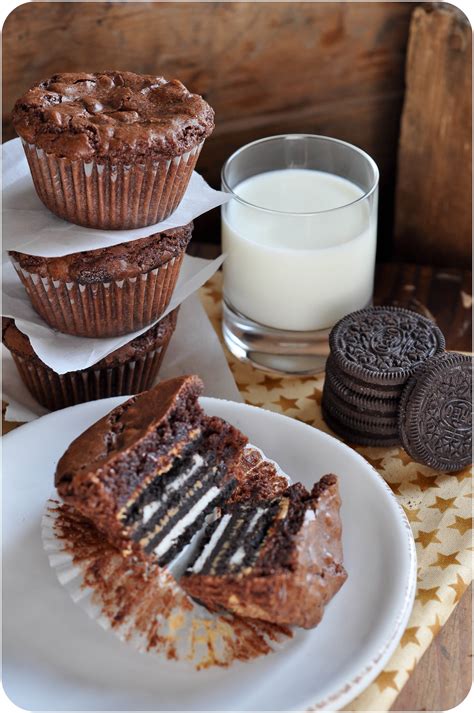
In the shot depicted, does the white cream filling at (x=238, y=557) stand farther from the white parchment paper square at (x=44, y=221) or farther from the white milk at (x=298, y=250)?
the white milk at (x=298, y=250)

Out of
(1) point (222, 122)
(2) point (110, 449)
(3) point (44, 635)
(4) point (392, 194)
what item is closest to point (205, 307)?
(1) point (222, 122)

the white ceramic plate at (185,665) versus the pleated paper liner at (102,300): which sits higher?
the pleated paper liner at (102,300)

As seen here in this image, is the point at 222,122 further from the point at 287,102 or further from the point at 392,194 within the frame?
the point at 392,194

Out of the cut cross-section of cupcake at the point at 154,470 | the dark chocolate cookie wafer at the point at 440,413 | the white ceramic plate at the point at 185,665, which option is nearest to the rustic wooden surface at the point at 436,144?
the dark chocolate cookie wafer at the point at 440,413

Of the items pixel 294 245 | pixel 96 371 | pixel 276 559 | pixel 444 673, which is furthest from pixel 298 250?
pixel 444 673

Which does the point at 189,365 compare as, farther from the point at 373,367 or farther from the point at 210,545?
the point at 210,545
